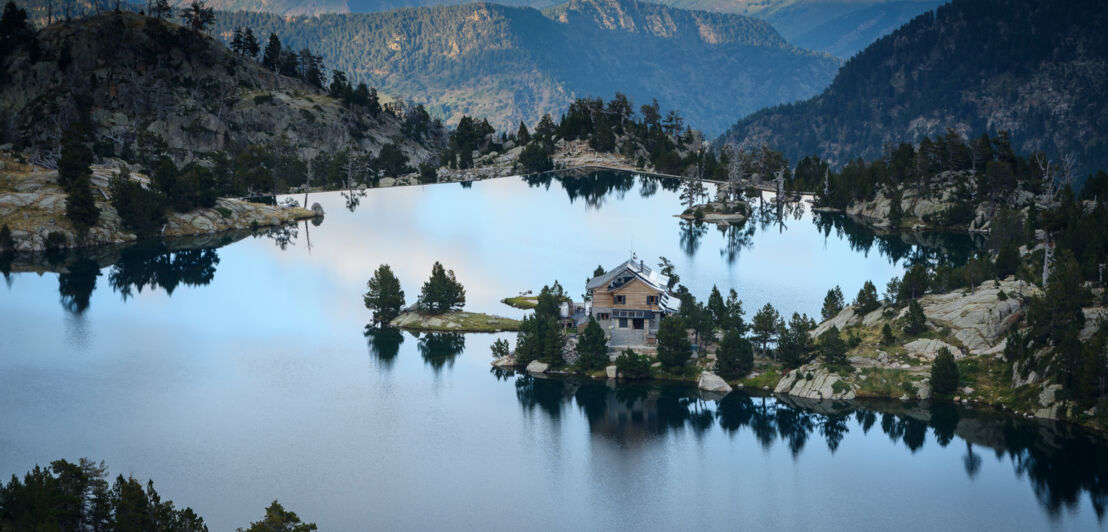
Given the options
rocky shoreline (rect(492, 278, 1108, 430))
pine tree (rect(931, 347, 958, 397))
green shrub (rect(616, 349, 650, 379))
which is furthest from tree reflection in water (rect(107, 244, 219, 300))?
pine tree (rect(931, 347, 958, 397))

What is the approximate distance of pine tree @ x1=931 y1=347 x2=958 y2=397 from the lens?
8862 cm

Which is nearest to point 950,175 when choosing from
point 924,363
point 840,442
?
point 924,363

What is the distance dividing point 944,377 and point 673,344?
78.0 feet

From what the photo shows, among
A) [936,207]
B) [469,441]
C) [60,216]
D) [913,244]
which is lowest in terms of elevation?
[469,441]

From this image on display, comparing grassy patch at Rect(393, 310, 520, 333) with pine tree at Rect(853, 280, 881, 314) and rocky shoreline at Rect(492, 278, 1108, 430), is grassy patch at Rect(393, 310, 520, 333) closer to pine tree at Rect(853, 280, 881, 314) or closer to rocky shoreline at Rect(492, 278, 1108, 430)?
rocky shoreline at Rect(492, 278, 1108, 430)

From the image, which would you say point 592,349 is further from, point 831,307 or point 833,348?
point 831,307

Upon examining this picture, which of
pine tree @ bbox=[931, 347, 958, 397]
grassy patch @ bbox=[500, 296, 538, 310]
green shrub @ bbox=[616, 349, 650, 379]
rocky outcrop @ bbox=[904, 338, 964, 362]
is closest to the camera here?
pine tree @ bbox=[931, 347, 958, 397]

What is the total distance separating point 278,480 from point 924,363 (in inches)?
2260

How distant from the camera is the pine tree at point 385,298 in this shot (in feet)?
383

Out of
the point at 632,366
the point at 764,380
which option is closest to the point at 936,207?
the point at 764,380

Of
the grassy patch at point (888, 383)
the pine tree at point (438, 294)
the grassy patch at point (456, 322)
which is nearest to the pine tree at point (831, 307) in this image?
the grassy patch at point (888, 383)

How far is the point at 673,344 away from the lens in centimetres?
9612

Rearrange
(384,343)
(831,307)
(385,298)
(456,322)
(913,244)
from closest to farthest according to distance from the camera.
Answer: (831,307)
(384,343)
(456,322)
(385,298)
(913,244)

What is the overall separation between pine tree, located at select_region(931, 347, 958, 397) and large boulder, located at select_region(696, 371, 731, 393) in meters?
17.6
